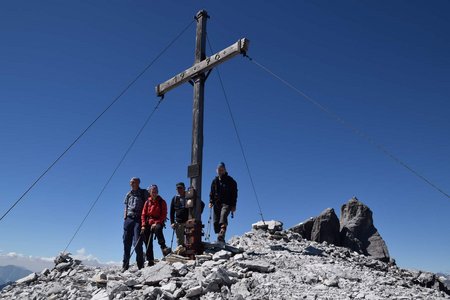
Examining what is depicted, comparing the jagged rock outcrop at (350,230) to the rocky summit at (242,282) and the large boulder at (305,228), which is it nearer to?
the large boulder at (305,228)

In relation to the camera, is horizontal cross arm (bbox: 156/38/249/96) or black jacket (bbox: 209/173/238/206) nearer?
horizontal cross arm (bbox: 156/38/249/96)

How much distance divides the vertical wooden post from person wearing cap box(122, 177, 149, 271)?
5.67 feet

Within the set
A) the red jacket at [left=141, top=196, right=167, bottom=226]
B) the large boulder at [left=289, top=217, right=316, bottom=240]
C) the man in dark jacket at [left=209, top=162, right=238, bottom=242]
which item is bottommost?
the red jacket at [left=141, top=196, right=167, bottom=226]

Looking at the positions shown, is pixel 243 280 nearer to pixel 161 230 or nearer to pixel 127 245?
pixel 161 230

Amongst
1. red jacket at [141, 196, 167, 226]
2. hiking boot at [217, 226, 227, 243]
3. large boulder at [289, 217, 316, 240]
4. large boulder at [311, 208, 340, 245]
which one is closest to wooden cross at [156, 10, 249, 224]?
red jacket at [141, 196, 167, 226]

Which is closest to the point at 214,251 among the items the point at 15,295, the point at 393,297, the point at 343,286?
the point at 343,286

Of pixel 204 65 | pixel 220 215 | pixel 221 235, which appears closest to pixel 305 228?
pixel 220 215

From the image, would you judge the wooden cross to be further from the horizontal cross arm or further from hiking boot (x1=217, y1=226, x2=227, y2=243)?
hiking boot (x1=217, y1=226, x2=227, y2=243)

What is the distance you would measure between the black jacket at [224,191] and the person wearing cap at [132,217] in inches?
85.0

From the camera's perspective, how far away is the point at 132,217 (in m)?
10.5

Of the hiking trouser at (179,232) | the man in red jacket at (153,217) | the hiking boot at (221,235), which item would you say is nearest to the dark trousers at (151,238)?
the man in red jacket at (153,217)

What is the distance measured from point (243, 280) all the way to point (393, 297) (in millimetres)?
2650

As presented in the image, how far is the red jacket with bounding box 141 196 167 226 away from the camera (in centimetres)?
1012

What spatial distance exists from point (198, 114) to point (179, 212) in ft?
9.95
